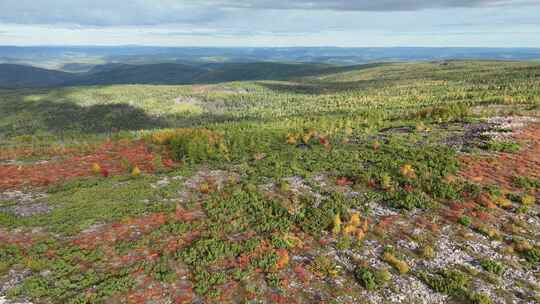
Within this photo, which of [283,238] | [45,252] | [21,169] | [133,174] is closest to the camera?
[45,252]

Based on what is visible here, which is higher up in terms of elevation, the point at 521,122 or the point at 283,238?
the point at 521,122

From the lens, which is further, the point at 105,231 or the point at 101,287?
the point at 105,231

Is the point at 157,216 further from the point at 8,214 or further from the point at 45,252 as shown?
the point at 8,214

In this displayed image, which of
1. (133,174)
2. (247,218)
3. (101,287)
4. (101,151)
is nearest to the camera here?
(101,287)

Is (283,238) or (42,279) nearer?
(42,279)

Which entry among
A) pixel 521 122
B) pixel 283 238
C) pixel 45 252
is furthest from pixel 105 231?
pixel 521 122

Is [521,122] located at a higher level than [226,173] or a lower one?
higher

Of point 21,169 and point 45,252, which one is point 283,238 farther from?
point 21,169

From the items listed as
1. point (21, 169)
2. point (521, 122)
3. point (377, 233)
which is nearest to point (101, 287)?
point (377, 233)

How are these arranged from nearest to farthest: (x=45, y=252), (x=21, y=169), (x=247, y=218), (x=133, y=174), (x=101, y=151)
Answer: (x=45, y=252)
(x=247, y=218)
(x=133, y=174)
(x=21, y=169)
(x=101, y=151)
